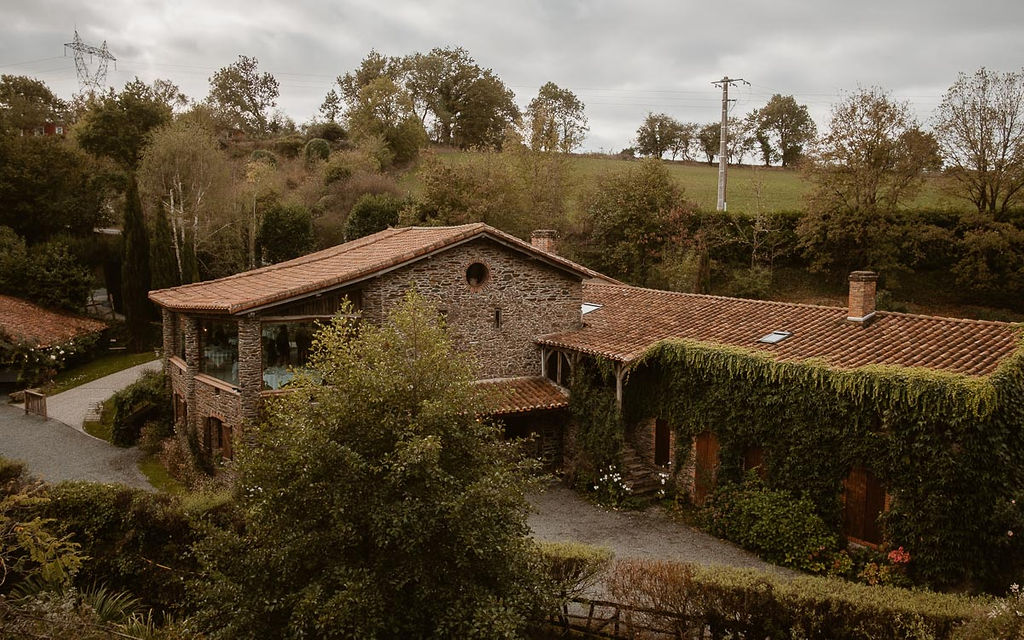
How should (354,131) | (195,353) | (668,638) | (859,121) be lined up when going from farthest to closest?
(354,131) < (859,121) < (195,353) < (668,638)

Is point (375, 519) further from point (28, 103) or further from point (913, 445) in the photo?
point (28, 103)

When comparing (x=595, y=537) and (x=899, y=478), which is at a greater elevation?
(x=899, y=478)

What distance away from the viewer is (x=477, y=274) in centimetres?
1862

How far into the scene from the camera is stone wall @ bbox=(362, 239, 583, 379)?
17.5 metres

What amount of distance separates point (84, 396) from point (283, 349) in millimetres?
13291

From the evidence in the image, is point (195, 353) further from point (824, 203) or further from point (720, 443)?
point (824, 203)

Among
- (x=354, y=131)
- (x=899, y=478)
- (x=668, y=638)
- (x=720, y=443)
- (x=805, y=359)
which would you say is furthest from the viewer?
(x=354, y=131)

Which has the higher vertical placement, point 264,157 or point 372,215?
point 264,157

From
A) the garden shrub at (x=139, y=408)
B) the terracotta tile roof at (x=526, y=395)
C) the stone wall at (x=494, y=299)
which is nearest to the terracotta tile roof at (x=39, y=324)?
the garden shrub at (x=139, y=408)

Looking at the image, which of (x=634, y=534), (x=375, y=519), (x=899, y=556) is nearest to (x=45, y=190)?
(x=634, y=534)

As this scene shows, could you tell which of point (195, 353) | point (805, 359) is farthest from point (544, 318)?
point (195, 353)

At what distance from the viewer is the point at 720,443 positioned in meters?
15.6

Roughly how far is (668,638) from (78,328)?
28661 mm

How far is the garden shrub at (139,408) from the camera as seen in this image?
69.1 ft
